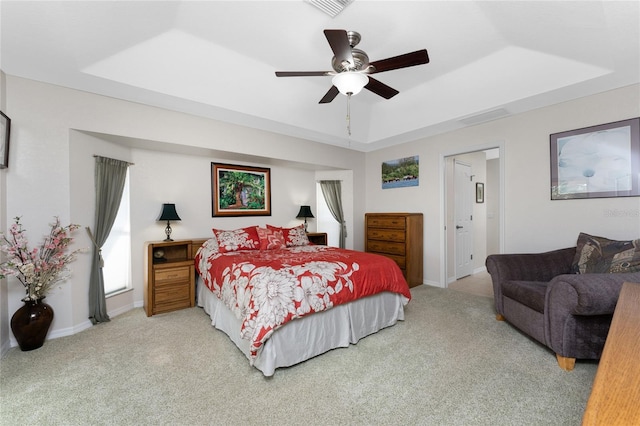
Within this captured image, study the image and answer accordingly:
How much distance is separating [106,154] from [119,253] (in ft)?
4.16

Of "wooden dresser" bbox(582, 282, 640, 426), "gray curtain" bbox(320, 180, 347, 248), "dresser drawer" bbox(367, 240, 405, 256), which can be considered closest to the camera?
"wooden dresser" bbox(582, 282, 640, 426)

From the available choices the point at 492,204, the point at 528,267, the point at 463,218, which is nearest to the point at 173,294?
the point at 528,267

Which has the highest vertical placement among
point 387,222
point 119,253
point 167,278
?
point 387,222

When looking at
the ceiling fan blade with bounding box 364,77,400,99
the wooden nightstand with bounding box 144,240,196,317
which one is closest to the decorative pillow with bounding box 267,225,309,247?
the wooden nightstand with bounding box 144,240,196,317

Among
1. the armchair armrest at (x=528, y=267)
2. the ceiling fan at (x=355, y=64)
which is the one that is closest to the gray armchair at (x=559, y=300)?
the armchair armrest at (x=528, y=267)

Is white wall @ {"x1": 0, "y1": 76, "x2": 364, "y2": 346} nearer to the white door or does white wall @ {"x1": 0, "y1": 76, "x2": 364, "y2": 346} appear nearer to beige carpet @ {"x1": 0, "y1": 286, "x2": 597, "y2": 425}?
beige carpet @ {"x1": 0, "y1": 286, "x2": 597, "y2": 425}

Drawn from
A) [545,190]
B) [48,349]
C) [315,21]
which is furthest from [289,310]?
[545,190]

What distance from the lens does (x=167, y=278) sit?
333 centimetres

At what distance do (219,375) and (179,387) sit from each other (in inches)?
10.9

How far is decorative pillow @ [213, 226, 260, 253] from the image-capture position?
3412 millimetres

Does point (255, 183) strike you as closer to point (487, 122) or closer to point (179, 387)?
point (179, 387)

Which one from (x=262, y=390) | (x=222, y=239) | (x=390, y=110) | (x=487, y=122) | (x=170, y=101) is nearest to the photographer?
(x=262, y=390)

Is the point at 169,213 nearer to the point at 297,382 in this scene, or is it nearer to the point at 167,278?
the point at 167,278

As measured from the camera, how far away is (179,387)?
1.91 m
